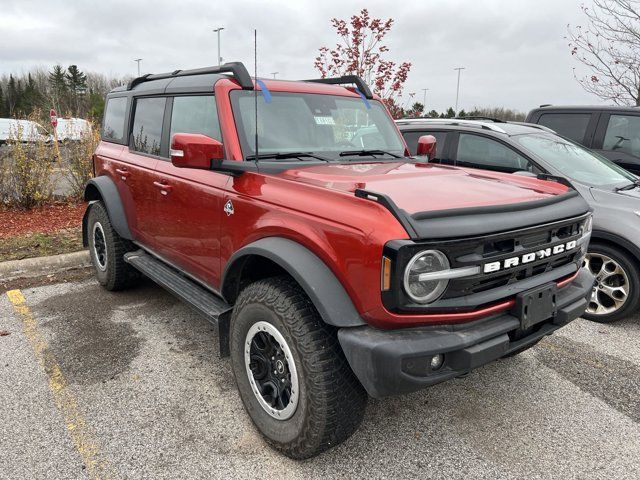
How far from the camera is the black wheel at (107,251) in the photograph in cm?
457

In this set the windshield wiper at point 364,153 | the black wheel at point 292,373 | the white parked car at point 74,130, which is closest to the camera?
the black wheel at point 292,373

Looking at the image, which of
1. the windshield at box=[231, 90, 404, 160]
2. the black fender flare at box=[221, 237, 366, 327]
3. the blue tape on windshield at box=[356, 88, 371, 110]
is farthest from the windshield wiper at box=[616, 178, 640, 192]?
the black fender flare at box=[221, 237, 366, 327]

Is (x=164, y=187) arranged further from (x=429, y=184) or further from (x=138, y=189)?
(x=429, y=184)

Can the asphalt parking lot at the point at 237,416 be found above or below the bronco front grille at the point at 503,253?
below

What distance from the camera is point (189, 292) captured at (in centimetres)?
343

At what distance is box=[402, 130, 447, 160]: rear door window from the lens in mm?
5695

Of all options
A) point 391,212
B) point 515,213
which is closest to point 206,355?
point 391,212

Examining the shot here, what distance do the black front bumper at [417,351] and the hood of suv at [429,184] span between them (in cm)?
56

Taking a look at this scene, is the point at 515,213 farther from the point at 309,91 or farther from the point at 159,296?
the point at 159,296

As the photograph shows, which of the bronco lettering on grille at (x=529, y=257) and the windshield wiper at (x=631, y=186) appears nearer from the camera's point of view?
the bronco lettering on grille at (x=529, y=257)

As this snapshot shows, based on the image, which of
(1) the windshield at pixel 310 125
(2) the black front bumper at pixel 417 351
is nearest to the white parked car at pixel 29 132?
(1) the windshield at pixel 310 125

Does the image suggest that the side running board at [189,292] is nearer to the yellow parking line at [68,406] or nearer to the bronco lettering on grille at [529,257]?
the yellow parking line at [68,406]

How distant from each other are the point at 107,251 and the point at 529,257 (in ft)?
12.6

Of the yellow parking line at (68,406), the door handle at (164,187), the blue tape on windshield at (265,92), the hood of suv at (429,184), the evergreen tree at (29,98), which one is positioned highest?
the evergreen tree at (29,98)
